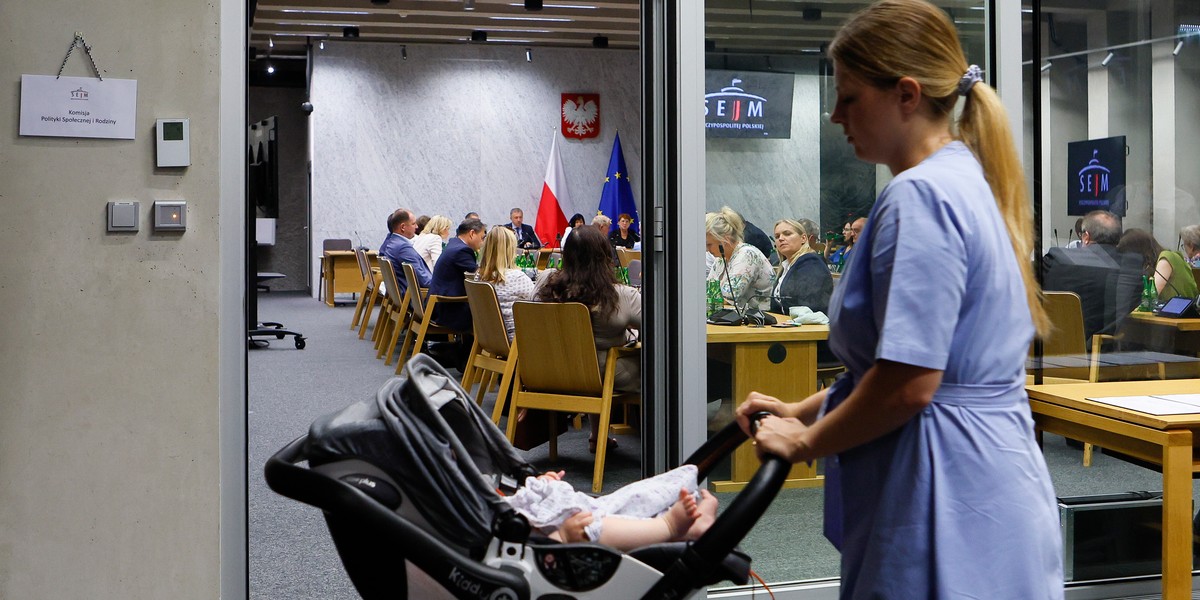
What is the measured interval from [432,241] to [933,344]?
29.8ft

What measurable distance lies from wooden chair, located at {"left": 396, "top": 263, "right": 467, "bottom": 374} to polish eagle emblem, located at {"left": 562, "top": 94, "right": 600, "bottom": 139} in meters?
7.65

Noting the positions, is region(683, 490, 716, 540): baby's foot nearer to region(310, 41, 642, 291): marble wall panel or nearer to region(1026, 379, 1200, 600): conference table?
region(1026, 379, 1200, 600): conference table

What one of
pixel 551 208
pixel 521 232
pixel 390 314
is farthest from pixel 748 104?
pixel 551 208

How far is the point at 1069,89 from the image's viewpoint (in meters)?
3.29

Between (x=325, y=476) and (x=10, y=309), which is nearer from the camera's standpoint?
(x=325, y=476)

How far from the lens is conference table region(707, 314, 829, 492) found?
3.22m

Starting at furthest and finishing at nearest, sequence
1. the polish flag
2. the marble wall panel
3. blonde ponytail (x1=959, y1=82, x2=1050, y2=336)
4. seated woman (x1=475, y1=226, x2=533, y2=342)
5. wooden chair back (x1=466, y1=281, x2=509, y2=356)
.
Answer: the polish flag, the marble wall panel, seated woman (x1=475, y1=226, x2=533, y2=342), wooden chair back (x1=466, y1=281, x2=509, y2=356), blonde ponytail (x1=959, y1=82, x2=1050, y2=336)

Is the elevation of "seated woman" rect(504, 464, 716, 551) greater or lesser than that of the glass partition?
lesser

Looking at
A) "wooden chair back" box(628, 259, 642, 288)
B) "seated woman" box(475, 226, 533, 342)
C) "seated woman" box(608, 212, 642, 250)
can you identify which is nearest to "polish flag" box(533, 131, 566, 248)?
"seated woman" box(608, 212, 642, 250)

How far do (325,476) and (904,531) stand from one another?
817mm

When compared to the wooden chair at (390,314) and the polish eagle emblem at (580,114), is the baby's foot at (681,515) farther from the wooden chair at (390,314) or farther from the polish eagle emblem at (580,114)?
the polish eagle emblem at (580,114)

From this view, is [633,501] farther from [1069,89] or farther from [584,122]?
[584,122]

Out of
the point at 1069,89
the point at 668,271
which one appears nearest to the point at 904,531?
the point at 668,271

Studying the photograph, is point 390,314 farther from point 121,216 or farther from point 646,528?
point 646,528
